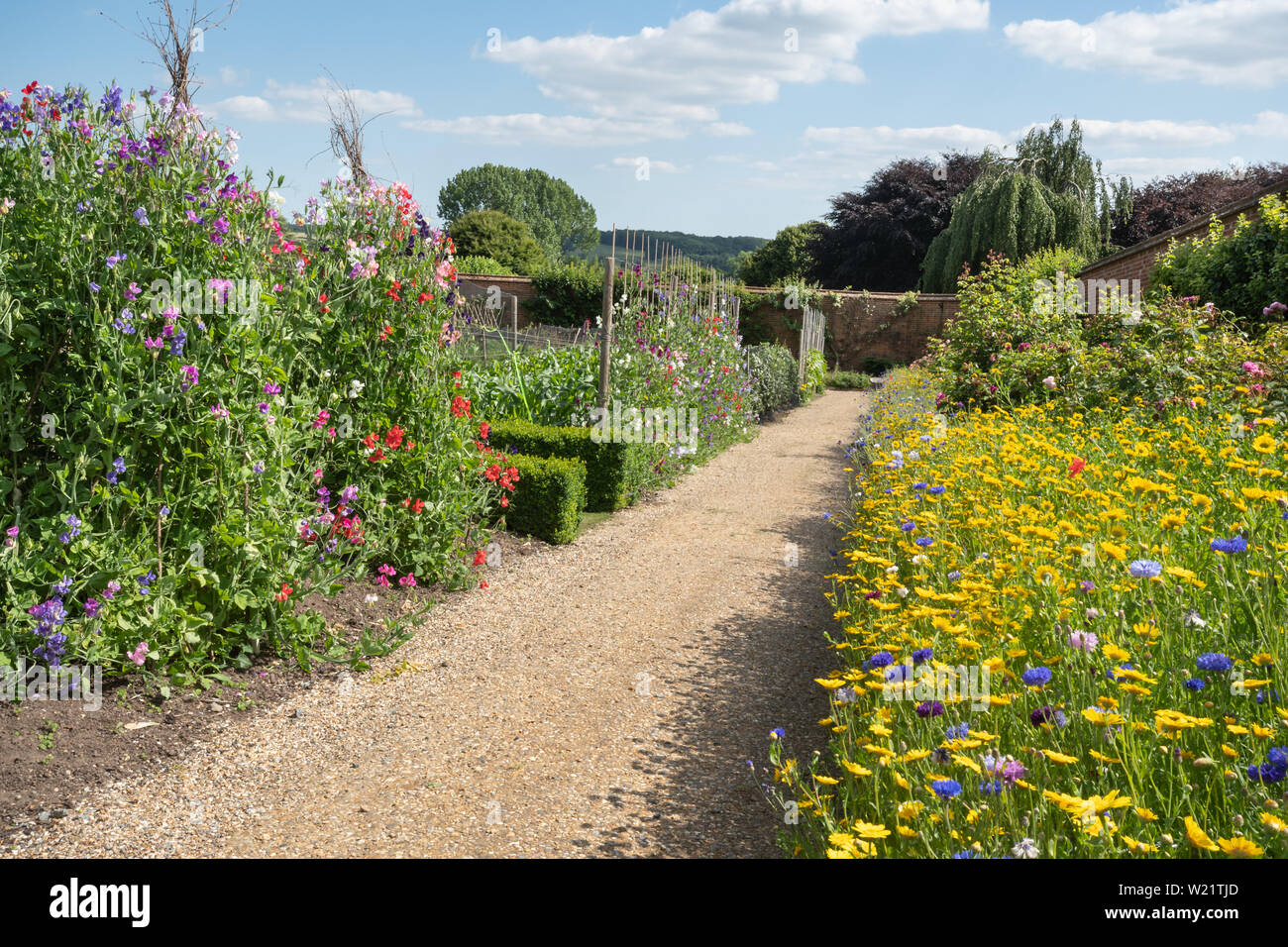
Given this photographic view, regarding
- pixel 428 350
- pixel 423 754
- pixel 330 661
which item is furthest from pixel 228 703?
pixel 428 350

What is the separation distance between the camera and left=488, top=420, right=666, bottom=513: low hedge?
25.0ft

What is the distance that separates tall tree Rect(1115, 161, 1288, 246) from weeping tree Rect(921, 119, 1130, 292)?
4.72 metres

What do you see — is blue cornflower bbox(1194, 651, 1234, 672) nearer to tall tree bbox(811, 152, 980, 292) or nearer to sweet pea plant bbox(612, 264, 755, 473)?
sweet pea plant bbox(612, 264, 755, 473)

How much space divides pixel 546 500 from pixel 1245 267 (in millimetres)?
10247

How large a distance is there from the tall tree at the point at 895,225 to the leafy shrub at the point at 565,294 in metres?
13.0

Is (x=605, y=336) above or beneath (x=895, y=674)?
above

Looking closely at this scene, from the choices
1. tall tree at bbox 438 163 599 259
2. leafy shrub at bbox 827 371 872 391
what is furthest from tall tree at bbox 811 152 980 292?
tall tree at bbox 438 163 599 259

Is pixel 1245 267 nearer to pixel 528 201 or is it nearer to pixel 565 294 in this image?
pixel 565 294

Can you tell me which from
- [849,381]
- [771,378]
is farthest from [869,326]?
[771,378]

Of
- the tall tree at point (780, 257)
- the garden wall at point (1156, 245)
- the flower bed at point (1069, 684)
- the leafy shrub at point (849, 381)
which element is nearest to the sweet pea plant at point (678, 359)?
the flower bed at point (1069, 684)

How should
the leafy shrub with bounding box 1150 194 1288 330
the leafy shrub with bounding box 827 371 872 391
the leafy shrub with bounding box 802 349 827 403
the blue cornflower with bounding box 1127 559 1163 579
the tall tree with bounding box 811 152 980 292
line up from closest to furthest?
the blue cornflower with bounding box 1127 559 1163 579
the leafy shrub with bounding box 1150 194 1288 330
the leafy shrub with bounding box 802 349 827 403
the leafy shrub with bounding box 827 371 872 391
the tall tree with bounding box 811 152 980 292

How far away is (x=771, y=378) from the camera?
49.6ft
